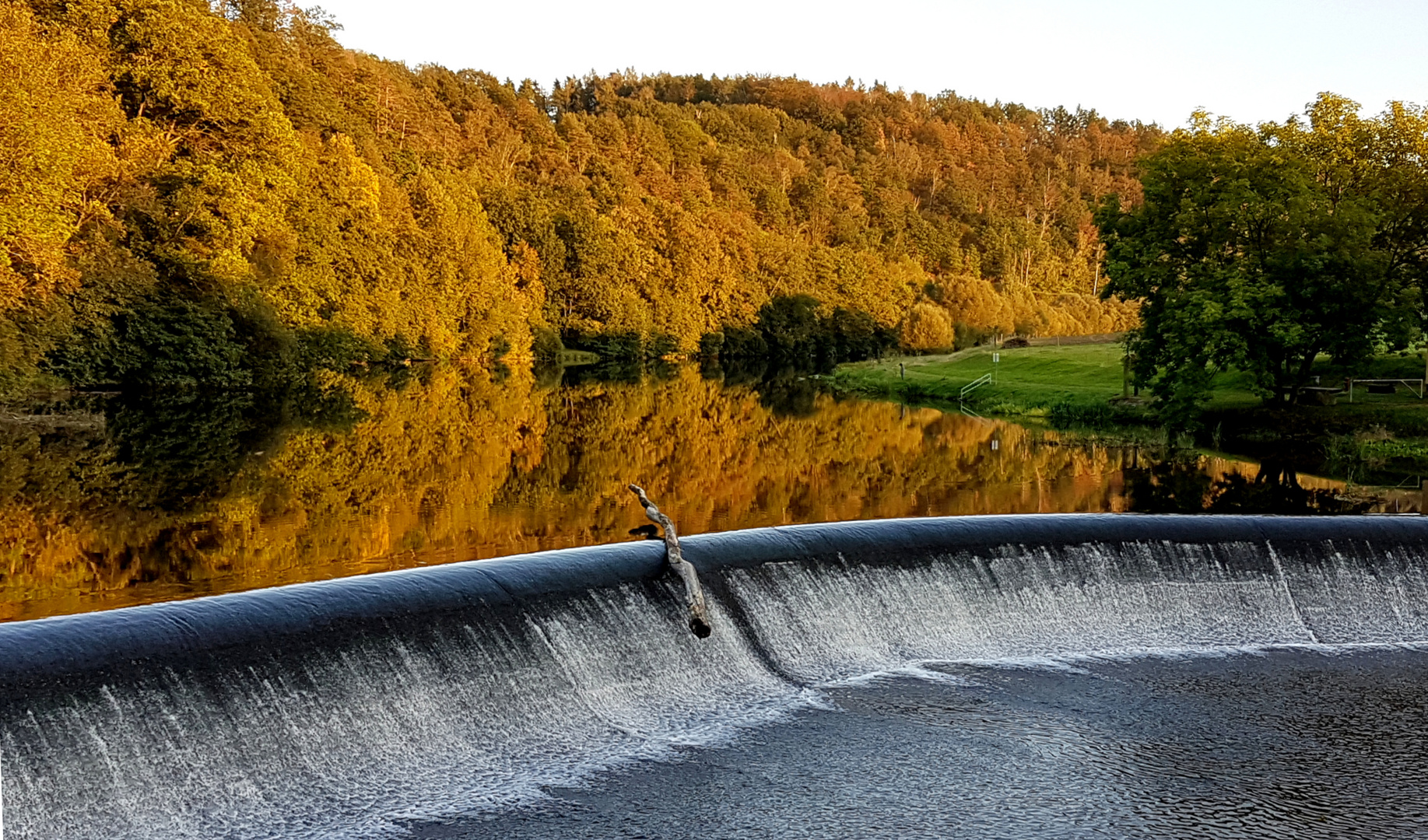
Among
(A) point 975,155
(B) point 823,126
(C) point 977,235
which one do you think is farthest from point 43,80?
(A) point 975,155

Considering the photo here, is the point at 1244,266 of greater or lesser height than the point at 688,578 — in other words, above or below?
above

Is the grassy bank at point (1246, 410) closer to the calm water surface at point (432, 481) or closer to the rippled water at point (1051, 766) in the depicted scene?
the calm water surface at point (432, 481)

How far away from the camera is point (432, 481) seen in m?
24.4

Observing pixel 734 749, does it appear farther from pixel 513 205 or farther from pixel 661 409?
pixel 513 205

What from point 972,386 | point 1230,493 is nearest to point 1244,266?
point 1230,493

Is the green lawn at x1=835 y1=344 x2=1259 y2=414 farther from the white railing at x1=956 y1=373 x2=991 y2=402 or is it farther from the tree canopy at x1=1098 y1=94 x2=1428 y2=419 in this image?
the tree canopy at x1=1098 y1=94 x2=1428 y2=419

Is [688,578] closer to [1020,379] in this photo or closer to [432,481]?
[432,481]

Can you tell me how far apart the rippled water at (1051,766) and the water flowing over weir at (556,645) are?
655mm

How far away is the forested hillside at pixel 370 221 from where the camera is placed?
128 feet

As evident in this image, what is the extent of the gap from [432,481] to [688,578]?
487 inches

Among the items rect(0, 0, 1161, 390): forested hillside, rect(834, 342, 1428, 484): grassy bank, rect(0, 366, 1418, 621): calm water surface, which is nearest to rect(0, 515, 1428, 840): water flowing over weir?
rect(0, 366, 1418, 621): calm water surface

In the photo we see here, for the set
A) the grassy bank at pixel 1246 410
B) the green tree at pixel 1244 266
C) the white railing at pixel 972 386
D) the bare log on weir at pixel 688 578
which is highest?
the green tree at pixel 1244 266

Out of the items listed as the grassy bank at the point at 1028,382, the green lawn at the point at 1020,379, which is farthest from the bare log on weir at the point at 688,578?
the grassy bank at the point at 1028,382

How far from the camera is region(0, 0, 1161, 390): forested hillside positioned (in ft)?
128
